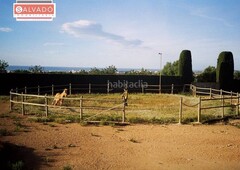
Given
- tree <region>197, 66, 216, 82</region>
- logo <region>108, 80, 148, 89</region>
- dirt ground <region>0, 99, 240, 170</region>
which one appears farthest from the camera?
tree <region>197, 66, 216, 82</region>

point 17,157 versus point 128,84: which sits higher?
point 128,84

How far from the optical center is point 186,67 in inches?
1305

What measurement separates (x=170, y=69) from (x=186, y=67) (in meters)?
12.0

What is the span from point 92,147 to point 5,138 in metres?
3.44

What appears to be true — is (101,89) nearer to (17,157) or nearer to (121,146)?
(121,146)

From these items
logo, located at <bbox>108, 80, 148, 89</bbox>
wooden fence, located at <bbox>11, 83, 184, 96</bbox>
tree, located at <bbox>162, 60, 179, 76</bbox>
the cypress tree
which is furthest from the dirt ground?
tree, located at <bbox>162, 60, 179, 76</bbox>

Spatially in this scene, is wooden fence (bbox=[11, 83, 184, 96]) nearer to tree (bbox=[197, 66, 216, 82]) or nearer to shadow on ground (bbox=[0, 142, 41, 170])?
tree (bbox=[197, 66, 216, 82])

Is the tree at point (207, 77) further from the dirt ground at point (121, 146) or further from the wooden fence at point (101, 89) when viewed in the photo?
the dirt ground at point (121, 146)

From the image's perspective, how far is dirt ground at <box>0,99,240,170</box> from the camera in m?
7.74

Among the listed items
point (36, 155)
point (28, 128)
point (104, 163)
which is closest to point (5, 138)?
point (28, 128)

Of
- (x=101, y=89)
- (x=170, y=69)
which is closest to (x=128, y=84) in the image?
Result: (x=101, y=89)

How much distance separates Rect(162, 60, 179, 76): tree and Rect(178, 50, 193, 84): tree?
900 cm

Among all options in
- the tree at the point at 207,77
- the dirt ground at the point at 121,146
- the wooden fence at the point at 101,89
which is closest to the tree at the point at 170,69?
the tree at the point at 207,77

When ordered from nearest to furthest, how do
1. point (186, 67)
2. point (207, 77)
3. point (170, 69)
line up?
point (186, 67), point (207, 77), point (170, 69)
